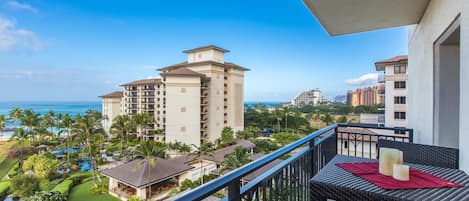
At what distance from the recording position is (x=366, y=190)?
0.86 m

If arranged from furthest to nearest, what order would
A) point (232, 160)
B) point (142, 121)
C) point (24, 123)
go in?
point (142, 121) → point (24, 123) → point (232, 160)

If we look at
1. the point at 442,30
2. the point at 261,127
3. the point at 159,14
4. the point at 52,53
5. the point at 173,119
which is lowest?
the point at 261,127

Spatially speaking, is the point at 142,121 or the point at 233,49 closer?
the point at 142,121

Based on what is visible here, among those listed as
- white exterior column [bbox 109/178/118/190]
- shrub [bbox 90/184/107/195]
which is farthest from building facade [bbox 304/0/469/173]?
shrub [bbox 90/184/107/195]

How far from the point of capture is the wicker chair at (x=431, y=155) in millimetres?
1204

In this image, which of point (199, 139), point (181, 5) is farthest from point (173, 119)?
point (181, 5)

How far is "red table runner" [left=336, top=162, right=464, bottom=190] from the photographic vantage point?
34.6 inches

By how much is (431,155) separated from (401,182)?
25.2 inches

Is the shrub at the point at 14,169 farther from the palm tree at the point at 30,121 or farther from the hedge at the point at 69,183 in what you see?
the hedge at the point at 69,183

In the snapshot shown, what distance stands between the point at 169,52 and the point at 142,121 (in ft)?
52.0

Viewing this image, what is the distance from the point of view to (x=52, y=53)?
94.9 ft

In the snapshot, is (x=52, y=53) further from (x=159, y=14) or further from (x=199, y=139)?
(x=199, y=139)

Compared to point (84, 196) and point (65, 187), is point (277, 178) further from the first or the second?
point (65, 187)

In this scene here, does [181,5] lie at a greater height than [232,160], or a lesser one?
greater
